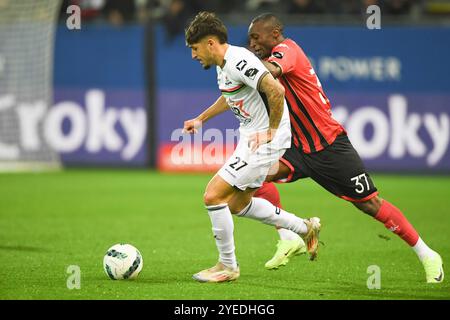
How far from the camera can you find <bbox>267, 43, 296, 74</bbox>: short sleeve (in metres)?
7.26

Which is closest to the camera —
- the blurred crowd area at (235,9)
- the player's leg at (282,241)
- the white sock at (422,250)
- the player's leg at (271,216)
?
the white sock at (422,250)

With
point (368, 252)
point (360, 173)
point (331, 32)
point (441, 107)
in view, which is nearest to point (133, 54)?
point (331, 32)

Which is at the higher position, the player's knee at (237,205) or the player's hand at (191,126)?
the player's hand at (191,126)

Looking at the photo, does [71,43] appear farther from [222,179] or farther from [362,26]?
[222,179]

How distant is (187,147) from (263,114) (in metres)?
9.65

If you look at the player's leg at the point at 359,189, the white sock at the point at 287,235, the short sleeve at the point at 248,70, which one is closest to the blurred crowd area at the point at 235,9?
the white sock at the point at 287,235

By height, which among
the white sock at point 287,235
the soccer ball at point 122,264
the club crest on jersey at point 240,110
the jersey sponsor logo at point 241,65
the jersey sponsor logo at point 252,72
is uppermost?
the jersey sponsor logo at point 241,65

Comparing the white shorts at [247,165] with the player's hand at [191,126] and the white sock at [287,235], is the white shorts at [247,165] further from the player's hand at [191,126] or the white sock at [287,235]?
the white sock at [287,235]

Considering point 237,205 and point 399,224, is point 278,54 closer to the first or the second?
point 237,205

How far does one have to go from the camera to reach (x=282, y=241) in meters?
7.96

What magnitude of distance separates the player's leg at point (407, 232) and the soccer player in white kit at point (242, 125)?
2.75 ft

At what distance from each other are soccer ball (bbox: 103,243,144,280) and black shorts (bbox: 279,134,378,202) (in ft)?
4.82

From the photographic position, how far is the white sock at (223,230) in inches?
282

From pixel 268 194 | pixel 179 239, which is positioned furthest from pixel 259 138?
pixel 179 239
